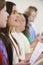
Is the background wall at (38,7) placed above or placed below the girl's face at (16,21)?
below

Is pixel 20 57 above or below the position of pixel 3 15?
below

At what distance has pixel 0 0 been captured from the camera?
135cm

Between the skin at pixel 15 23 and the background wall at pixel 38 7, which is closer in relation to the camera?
the skin at pixel 15 23

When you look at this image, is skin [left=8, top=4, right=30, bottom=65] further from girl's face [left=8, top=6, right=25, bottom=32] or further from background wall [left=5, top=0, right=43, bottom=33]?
background wall [left=5, top=0, right=43, bottom=33]

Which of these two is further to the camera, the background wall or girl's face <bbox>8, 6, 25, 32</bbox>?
the background wall

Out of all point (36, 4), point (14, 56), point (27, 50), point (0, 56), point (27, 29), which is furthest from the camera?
point (36, 4)

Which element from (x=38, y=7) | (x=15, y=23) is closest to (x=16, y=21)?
(x=15, y=23)

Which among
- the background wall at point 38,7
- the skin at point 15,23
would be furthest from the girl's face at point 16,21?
the background wall at point 38,7

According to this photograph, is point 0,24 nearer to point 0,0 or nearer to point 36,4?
point 0,0

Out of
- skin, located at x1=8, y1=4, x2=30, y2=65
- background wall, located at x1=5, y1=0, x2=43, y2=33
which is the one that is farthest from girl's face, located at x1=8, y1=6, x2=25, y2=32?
background wall, located at x1=5, y1=0, x2=43, y2=33

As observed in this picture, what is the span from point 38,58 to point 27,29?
1.05 meters

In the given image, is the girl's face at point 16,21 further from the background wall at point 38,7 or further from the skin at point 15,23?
the background wall at point 38,7

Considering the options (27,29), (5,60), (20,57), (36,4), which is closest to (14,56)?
(20,57)

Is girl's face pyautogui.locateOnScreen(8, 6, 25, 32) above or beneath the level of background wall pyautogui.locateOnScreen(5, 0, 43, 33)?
above
